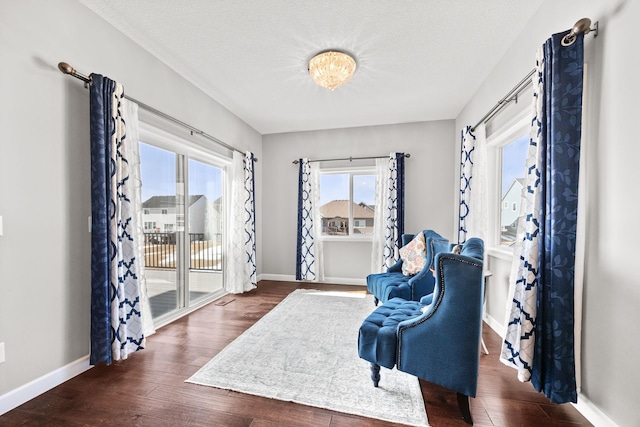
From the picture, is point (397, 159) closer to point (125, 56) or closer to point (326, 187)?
point (326, 187)

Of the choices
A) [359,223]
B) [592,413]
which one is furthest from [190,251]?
[592,413]

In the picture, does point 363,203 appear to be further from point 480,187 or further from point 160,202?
point 160,202

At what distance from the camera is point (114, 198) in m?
1.96

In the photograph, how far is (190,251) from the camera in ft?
10.5

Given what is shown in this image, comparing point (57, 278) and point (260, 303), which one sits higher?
point (57, 278)

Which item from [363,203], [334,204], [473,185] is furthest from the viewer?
[334,204]

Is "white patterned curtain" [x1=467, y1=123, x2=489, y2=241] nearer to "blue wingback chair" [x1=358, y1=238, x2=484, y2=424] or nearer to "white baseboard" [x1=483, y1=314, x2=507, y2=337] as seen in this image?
"white baseboard" [x1=483, y1=314, x2=507, y2=337]

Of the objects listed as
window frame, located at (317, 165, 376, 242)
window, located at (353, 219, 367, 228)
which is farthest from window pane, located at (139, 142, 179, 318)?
window, located at (353, 219, 367, 228)

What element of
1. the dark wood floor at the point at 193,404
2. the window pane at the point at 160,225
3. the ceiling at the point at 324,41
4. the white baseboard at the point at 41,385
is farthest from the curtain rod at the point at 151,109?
the dark wood floor at the point at 193,404

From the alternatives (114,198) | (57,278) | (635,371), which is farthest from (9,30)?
(635,371)

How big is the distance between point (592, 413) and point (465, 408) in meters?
0.67

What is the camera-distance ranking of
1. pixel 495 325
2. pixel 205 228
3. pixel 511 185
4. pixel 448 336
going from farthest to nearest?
pixel 205 228 < pixel 511 185 < pixel 495 325 < pixel 448 336

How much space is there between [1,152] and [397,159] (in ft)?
13.1

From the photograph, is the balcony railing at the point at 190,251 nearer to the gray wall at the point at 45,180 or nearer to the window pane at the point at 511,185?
the gray wall at the point at 45,180
